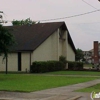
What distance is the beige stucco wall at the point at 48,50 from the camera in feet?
154

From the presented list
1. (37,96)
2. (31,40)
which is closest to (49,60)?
(31,40)

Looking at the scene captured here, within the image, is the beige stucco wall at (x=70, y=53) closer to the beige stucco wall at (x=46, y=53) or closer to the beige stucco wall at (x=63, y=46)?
the beige stucco wall at (x=46, y=53)

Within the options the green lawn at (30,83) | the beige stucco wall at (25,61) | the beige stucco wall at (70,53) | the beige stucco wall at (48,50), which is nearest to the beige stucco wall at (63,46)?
the beige stucco wall at (70,53)

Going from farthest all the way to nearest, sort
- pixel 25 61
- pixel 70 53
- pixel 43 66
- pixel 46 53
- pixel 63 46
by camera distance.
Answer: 1. pixel 70 53
2. pixel 63 46
3. pixel 46 53
4. pixel 25 61
5. pixel 43 66

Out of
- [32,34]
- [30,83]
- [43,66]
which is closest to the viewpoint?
[30,83]

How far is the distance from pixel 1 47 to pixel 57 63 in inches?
741

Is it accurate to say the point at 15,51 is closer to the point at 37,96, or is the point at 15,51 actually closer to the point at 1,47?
the point at 1,47

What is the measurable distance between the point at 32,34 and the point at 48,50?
11.0 ft

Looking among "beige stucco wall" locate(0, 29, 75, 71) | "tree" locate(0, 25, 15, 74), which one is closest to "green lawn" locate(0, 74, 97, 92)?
"tree" locate(0, 25, 15, 74)

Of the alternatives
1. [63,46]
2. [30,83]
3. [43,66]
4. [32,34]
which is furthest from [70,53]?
[30,83]

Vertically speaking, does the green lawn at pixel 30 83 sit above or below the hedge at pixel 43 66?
below

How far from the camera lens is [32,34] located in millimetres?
49688

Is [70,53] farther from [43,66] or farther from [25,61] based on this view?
[43,66]

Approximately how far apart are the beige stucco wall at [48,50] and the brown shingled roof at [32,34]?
2.73ft
